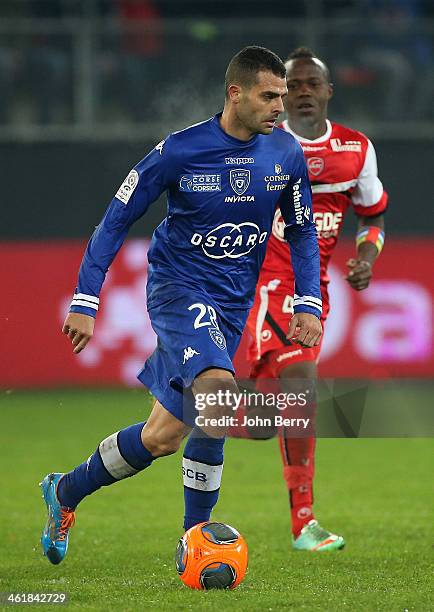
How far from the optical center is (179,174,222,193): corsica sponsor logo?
515 cm

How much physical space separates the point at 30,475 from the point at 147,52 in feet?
19.7

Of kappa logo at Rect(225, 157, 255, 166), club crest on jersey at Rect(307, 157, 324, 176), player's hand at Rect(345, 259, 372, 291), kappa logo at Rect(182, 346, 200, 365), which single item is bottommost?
kappa logo at Rect(182, 346, 200, 365)

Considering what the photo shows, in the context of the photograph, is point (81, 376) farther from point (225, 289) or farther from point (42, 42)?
point (225, 289)

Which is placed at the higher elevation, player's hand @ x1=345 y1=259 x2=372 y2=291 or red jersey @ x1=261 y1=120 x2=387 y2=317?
red jersey @ x1=261 y1=120 x2=387 y2=317

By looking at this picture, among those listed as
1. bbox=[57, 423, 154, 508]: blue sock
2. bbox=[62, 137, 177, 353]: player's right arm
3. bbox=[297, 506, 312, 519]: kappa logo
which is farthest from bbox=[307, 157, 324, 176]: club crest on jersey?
bbox=[57, 423, 154, 508]: blue sock

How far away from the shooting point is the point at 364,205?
21.1 feet

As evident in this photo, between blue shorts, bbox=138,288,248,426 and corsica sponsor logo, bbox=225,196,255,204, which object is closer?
blue shorts, bbox=138,288,248,426

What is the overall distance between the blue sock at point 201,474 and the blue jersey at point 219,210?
0.53m

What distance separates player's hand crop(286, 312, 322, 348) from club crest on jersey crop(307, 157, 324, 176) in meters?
1.22

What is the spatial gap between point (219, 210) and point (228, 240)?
135mm

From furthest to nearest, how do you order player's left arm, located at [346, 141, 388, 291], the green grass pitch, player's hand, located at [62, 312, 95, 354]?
1. player's left arm, located at [346, 141, 388, 291]
2. player's hand, located at [62, 312, 95, 354]
3. the green grass pitch

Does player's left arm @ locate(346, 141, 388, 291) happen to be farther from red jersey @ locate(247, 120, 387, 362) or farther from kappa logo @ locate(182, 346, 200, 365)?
kappa logo @ locate(182, 346, 200, 365)

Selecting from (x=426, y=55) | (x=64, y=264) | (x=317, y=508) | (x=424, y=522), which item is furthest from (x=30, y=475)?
(x=426, y=55)

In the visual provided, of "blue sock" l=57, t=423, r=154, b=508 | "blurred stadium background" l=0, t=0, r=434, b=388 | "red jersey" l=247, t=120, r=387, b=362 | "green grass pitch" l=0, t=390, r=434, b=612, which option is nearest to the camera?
"green grass pitch" l=0, t=390, r=434, b=612
